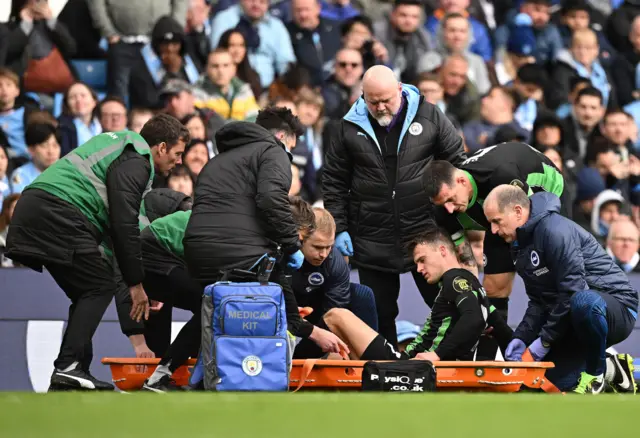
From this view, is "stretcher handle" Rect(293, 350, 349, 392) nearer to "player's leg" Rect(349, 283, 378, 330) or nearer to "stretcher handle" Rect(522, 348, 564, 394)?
"player's leg" Rect(349, 283, 378, 330)

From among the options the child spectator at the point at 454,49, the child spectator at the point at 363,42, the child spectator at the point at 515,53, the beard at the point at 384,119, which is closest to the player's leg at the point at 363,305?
the beard at the point at 384,119

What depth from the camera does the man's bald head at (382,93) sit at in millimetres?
8734

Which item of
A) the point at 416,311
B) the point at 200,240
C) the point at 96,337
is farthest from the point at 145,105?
the point at 200,240

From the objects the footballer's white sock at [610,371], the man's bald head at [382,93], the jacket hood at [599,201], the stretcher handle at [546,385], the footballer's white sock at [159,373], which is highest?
the man's bald head at [382,93]

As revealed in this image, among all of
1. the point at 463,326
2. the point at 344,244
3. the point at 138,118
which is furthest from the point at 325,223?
the point at 138,118

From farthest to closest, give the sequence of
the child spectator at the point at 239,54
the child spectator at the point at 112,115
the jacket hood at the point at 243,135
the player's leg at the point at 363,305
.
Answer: the child spectator at the point at 239,54 → the child spectator at the point at 112,115 → the player's leg at the point at 363,305 → the jacket hood at the point at 243,135

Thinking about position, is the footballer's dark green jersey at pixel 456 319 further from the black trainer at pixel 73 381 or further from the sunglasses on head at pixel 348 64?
the sunglasses on head at pixel 348 64

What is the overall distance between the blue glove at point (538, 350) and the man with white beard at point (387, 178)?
3.27 ft

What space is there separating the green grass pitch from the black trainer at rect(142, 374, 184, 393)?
124 cm

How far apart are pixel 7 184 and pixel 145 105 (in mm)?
1538

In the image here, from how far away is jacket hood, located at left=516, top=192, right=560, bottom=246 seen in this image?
320 inches

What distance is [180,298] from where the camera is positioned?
8531 millimetres

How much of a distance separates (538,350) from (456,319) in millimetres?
564

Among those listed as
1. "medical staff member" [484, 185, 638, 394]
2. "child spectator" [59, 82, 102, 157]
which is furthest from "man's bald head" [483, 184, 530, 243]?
"child spectator" [59, 82, 102, 157]
